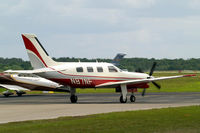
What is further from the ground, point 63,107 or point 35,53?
point 35,53

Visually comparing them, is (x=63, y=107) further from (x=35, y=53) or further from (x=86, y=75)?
(x=35, y=53)

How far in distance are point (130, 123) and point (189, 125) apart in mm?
2795

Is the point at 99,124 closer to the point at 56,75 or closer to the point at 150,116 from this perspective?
the point at 150,116

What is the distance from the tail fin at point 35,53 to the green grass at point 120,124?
12891 millimetres

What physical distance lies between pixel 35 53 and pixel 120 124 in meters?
17.5

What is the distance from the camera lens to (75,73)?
35688 mm

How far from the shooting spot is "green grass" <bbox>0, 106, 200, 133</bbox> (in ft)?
58.4

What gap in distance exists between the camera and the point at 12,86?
2036 inches

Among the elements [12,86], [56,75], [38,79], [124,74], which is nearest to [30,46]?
[56,75]

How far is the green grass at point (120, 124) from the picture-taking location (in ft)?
58.4

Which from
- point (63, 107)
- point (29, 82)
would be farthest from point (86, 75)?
point (29, 82)

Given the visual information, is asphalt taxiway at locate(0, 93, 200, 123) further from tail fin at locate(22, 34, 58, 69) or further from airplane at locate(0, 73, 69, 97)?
airplane at locate(0, 73, 69, 97)

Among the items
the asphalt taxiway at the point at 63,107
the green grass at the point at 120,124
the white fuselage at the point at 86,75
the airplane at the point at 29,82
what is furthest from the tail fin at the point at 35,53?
the green grass at the point at 120,124

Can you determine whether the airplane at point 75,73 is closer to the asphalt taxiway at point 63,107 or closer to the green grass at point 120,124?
the asphalt taxiway at point 63,107
